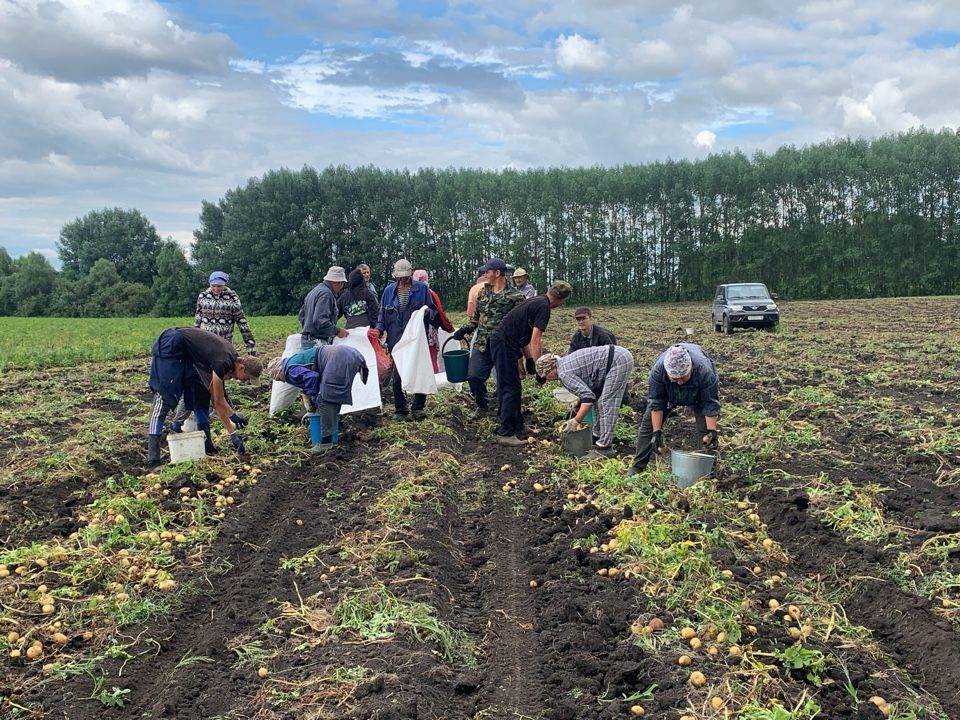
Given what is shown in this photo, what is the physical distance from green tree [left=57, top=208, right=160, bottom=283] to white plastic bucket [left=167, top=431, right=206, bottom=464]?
5546 cm

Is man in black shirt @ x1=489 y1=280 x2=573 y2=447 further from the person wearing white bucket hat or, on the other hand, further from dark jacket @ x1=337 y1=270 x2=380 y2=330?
dark jacket @ x1=337 y1=270 x2=380 y2=330

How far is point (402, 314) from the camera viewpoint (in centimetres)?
906

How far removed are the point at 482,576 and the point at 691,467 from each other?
213 centimetres

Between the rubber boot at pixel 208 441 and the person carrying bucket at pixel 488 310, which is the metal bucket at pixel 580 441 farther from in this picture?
the rubber boot at pixel 208 441

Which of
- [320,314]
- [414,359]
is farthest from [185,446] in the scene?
[414,359]

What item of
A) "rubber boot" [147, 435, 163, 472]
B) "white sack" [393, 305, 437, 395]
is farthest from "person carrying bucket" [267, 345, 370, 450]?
"rubber boot" [147, 435, 163, 472]

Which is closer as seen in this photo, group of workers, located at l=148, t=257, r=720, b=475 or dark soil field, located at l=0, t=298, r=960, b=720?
dark soil field, located at l=0, t=298, r=960, b=720

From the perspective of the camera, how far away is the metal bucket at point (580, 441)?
7434mm

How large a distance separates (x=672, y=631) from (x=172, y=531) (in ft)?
12.2

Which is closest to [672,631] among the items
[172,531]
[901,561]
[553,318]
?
[901,561]

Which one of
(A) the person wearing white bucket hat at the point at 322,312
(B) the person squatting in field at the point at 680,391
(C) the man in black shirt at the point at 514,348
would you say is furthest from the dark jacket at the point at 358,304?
(B) the person squatting in field at the point at 680,391

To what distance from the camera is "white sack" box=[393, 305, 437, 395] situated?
8720mm

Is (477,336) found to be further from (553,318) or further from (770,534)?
(553,318)

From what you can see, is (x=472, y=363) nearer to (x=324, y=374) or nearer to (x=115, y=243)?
(x=324, y=374)
